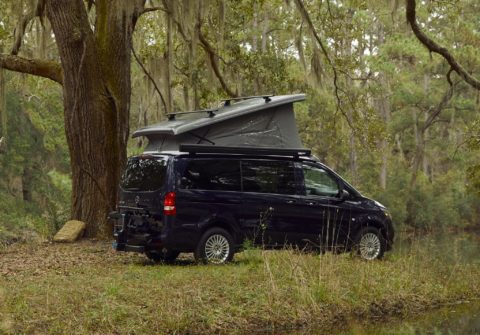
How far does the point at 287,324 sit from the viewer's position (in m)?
9.55

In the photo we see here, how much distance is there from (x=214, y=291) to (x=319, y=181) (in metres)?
3.96

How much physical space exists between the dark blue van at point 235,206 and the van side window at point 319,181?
0.02 metres

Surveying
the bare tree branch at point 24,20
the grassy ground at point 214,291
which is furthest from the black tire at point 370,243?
the bare tree branch at point 24,20

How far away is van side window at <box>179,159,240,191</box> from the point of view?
39.4 ft

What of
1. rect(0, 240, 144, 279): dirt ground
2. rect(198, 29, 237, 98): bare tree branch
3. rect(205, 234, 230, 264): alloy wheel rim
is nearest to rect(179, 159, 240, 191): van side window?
rect(205, 234, 230, 264): alloy wheel rim

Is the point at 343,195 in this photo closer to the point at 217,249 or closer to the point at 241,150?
the point at 241,150

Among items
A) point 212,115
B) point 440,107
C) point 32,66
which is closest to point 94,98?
point 32,66

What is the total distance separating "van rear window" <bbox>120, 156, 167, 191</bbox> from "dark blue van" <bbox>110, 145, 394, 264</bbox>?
0.02 meters

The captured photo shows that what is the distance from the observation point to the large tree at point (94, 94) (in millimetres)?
14875

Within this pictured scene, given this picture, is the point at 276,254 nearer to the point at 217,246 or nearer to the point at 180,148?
the point at 217,246

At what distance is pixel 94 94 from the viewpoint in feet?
49.4

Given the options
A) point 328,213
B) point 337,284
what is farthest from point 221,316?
point 328,213

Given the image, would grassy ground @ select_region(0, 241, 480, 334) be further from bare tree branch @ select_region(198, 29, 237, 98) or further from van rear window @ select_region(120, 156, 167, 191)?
bare tree branch @ select_region(198, 29, 237, 98)

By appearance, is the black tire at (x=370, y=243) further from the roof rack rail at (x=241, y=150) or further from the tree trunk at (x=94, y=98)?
the tree trunk at (x=94, y=98)
